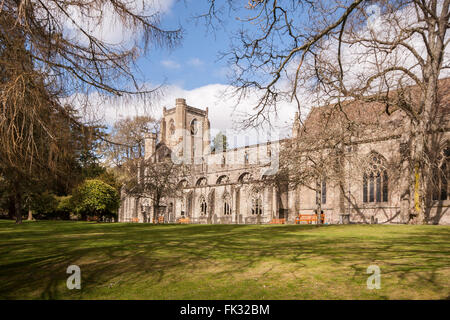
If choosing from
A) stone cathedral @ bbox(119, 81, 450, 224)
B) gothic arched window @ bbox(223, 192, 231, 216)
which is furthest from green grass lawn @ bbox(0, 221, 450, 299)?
gothic arched window @ bbox(223, 192, 231, 216)

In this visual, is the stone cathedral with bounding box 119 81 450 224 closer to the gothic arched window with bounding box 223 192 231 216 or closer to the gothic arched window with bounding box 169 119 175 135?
the gothic arched window with bounding box 223 192 231 216

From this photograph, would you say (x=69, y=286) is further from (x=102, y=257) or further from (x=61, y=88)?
(x=61, y=88)

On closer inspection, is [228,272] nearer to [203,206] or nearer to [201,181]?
[203,206]

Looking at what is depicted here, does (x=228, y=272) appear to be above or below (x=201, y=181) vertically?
below

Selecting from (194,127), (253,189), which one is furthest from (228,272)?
(194,127)

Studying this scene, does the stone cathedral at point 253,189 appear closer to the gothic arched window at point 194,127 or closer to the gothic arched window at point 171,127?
the gothic arched window at point 194,127

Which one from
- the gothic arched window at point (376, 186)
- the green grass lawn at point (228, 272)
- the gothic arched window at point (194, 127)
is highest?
the gothic arched window at point (194, 127)

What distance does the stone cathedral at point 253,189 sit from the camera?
1077 inches

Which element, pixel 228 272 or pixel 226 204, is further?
pixel 226 204

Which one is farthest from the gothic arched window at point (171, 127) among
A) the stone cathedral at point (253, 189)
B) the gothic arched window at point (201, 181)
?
the gothic arched window at point (201, 181)

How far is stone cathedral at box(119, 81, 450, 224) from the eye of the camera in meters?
27.4

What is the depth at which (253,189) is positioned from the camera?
89.8 ft
